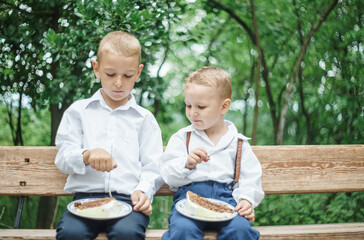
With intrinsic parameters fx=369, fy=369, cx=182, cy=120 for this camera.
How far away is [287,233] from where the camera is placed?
7.90ft

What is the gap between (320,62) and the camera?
4449mm

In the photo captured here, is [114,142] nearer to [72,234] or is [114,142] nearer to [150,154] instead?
[150,154]

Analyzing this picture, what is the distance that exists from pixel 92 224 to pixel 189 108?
0.96 metres

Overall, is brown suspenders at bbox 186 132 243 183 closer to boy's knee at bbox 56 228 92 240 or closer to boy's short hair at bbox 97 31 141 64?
boy's short hair at bbox 97 31 141 64

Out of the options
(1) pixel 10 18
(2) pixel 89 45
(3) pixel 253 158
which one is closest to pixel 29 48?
(1) pixel 10 18

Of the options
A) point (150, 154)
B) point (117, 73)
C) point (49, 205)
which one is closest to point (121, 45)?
point (117, 73)

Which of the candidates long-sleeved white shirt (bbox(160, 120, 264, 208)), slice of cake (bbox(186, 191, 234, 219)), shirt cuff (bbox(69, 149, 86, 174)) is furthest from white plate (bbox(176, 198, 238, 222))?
shirt cuff (bbox(69, 149, 86, 174))

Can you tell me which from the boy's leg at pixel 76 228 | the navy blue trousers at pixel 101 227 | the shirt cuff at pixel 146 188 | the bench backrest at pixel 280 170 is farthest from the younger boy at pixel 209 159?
the boy's leg at pixel 76 228

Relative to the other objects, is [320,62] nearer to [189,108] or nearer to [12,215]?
[189,108]

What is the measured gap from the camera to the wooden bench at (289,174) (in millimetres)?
2564

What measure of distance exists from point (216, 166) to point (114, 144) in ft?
2.31

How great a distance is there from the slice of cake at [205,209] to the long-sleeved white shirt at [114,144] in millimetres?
383

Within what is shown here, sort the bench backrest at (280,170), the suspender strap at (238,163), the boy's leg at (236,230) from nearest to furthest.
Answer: the boy's leg at (236,230) < the suspender strap at (238,163) < the bench backrest at (280,170)

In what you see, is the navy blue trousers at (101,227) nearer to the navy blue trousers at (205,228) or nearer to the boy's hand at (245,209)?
the navy blue trousers at (205,228)
